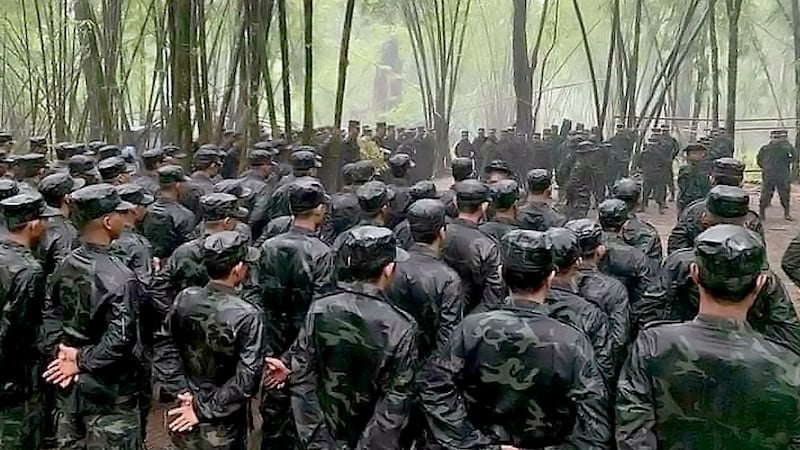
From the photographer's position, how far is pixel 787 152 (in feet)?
35.2

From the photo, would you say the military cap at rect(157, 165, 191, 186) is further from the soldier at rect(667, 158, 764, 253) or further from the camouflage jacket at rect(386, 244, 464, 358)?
the soldier at rect(667, 158, 764, 253)

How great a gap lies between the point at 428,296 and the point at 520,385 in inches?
39.1

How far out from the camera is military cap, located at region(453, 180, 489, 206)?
4.09m

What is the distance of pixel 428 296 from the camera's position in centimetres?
323

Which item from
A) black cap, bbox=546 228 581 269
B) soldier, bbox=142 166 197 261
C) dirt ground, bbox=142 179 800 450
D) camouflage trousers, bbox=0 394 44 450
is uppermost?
black cap, bbox=546 228 581 269

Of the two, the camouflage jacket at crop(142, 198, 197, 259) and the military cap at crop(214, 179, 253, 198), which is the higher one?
the military cap at crop(214, 179, 253, 198)

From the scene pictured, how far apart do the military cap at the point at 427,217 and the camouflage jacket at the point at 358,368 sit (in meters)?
0.70

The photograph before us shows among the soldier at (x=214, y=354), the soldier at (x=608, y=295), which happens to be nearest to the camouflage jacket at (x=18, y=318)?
the soldier at (x=214, y=354)

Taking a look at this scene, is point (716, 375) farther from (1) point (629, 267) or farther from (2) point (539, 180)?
(2) point (539, 180)

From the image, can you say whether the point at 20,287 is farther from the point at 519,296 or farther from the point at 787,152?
the point at 787,152

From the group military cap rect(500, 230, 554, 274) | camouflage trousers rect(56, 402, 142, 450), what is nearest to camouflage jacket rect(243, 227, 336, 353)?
camouflage trousers rect(56, 402, 142, 450)

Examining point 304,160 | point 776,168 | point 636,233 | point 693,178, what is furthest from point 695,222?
point 776,168

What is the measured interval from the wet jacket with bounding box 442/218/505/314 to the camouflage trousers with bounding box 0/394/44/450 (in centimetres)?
181

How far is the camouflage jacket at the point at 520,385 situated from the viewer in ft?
7.38
